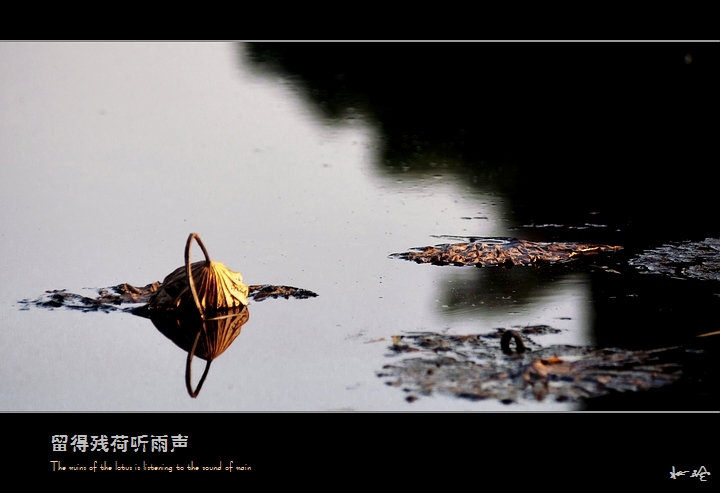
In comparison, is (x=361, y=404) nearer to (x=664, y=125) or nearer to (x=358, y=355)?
(x=358, y=355)

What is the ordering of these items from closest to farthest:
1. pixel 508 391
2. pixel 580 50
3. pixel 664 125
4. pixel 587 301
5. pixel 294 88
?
pixel 508 391, pixel 587 301, pixel 664 125, pixel 294 88, pixel 580 50

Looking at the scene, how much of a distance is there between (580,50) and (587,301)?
6837 mm

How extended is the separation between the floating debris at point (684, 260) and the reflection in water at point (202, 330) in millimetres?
2174

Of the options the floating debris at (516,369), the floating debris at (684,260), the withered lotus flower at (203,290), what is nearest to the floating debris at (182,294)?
the withered lotus flower at (203,290)

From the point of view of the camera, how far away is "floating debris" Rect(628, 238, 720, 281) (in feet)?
19.5

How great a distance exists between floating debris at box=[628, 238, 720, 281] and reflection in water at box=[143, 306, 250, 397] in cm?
217

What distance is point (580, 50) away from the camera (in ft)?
38.8

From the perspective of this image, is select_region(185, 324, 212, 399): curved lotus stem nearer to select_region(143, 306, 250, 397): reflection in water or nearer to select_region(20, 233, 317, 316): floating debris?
select_region(143, 306, 250, 397): reflection in water

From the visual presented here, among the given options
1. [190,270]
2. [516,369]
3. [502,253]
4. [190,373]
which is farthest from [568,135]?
[190,373]

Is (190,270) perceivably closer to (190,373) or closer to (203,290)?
(203,290)

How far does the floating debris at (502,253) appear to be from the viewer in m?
Answer: 6.25

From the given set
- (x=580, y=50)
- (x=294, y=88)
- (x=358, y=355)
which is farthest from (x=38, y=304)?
(x=580, y=50)

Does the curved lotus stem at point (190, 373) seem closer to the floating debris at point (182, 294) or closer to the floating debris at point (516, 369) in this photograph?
the floating debris at point (182, 294)

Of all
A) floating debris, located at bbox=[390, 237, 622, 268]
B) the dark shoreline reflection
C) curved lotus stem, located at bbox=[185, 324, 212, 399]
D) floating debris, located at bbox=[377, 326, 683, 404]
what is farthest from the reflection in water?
floating debris, located at bbox=[390, 237, 622, 268]
